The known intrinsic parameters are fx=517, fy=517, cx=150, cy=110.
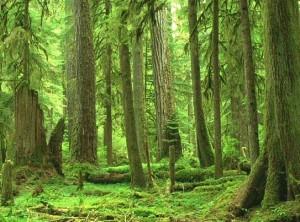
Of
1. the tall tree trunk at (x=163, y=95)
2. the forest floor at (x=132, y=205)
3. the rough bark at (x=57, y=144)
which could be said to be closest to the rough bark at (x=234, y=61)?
the tall tree trunk at (x=163, y=95)

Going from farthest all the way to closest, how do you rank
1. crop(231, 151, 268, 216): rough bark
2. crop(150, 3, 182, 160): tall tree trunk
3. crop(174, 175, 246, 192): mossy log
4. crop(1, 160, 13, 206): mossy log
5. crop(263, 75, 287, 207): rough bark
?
1. crop(150, 3, 182, 160): tall tree trunk
2. crop(174, 175, 246, 192): mossy log
3. crop(1, 160, 13, 206): mossy log
4. crop(231, 151, 268, 216): rough bark
5. crop(263, 75, 287, 207): rough bark

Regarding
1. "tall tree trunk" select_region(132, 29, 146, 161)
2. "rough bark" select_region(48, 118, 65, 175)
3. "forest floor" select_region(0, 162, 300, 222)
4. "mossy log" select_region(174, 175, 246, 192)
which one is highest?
"tall tree trunk" select_region(132, 29, 146, 161)

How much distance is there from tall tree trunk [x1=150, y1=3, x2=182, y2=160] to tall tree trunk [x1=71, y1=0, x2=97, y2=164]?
2.32m

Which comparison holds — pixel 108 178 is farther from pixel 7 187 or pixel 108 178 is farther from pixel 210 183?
pixel 7 187

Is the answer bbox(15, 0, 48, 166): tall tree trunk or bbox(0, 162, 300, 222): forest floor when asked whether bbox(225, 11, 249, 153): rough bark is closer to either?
bbox(0, 162, 300, 222): forest floor

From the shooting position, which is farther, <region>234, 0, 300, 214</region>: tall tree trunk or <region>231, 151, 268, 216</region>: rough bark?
<region>231, 151, 268, 216</region>: rough bark

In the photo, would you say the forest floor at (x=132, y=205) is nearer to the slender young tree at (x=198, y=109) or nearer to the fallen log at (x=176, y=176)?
the fallen log at (x=176, y=176)

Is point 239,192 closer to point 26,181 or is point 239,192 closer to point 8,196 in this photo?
point 8,196

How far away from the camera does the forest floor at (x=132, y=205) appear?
7.88m

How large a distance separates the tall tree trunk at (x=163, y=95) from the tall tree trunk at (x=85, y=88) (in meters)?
2.32

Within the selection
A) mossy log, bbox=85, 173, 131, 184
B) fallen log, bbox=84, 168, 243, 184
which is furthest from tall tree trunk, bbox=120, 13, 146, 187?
mossy log, bbox=85, 173, 131, 184

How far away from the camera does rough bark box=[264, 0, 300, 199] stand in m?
7.67

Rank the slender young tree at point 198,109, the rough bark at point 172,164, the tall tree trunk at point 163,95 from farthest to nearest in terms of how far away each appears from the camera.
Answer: the tall tree trunk at point 163,95 → the slender young tree at point 198,109 → the rough bark at point 172,164

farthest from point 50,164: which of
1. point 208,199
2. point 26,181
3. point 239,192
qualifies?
point 239,192
